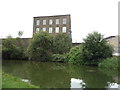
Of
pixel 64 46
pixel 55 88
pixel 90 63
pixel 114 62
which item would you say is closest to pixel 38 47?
pixel 64 46

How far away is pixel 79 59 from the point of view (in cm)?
3025

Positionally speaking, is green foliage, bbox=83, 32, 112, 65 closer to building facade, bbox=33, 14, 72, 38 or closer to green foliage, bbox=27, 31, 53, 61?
green foliage, bbox=27, 31, 53, 61

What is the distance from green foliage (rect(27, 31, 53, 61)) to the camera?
122 ft

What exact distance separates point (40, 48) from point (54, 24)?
1521 centimetres

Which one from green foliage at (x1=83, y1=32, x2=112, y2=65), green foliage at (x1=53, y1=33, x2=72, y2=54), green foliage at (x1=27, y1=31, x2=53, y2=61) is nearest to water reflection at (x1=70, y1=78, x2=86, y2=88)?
green foliage at (x1=83, y1=32, x2=112, y2=65)

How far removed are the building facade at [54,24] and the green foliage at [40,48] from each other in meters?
10.2

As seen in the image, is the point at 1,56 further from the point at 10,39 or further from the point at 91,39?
the point at 91,39

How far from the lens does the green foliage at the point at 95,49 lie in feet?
92.0

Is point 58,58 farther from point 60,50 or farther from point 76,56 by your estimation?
point 76,56

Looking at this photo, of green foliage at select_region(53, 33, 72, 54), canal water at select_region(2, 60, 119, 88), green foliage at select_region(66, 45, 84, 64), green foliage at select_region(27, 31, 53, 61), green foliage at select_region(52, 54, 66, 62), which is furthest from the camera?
green foliage at select_region(53, 33, 72, 54)

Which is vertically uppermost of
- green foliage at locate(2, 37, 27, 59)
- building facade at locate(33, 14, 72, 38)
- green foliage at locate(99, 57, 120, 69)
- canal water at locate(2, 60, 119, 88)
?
building facade at locate(33, 14, 72, 38)

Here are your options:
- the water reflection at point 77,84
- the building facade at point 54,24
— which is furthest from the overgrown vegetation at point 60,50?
the water reflection at point 77,84

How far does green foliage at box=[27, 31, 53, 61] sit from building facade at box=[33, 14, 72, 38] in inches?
404

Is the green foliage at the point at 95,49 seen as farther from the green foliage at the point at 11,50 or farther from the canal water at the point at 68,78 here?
the green foliage at the point at 11,50
